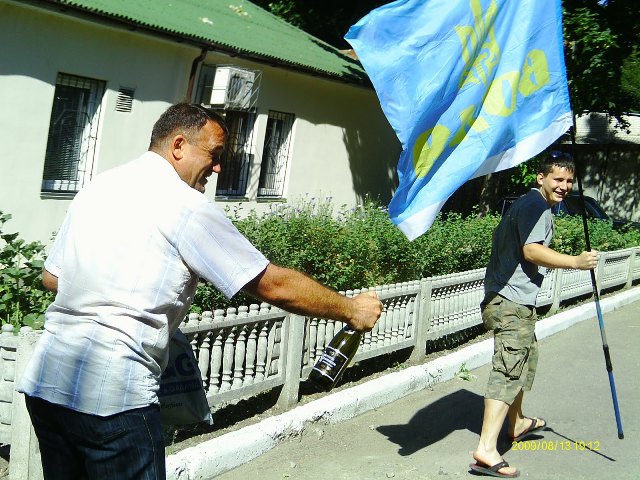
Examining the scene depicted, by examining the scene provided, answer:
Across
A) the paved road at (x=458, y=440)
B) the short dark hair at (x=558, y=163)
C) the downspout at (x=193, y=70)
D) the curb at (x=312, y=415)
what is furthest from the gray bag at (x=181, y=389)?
the downspout at (x=193, y=70)

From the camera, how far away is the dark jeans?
267 cm

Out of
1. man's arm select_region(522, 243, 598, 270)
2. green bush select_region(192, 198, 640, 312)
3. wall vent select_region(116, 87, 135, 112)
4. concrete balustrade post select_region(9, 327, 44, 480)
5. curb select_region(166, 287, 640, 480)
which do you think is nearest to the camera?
concrete balustrade post select_region(9, 327, 44, 480)

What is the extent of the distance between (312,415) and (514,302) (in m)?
1.64

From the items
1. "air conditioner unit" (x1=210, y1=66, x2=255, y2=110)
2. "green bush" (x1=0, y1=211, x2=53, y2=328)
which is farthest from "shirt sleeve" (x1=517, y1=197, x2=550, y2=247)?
"air conditioner unit" (x1=210, y1=66, x2=255, y2=110)

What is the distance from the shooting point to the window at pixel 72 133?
10062mm

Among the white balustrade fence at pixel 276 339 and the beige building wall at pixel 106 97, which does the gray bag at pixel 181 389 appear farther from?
the beige building wall at pixel 106 97

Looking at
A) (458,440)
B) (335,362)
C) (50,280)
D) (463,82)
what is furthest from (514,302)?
(50,280)

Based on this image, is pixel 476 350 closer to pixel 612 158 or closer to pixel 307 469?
pixel 307 469

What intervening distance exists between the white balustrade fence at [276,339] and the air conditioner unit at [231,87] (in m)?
5.12

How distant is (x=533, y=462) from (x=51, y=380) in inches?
148

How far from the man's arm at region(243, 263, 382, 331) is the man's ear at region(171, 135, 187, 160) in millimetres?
514

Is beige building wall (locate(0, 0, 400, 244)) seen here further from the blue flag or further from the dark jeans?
the dark jeans

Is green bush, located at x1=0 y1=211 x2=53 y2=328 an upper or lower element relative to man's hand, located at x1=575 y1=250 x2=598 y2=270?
lower

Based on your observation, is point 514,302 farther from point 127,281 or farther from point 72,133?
point 72,133
